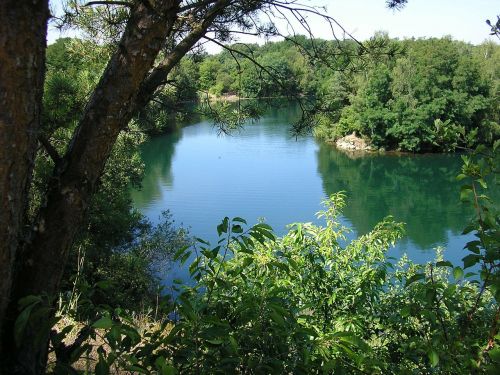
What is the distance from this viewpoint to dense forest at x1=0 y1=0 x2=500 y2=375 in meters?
1.06

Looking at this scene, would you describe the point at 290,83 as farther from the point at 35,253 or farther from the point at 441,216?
the point at 441,216

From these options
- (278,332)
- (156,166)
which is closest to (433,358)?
(278,332)

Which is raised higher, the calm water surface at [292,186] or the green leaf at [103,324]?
the green leaf at [103,324]

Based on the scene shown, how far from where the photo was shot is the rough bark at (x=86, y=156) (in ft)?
4.09

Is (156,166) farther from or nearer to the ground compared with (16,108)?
nearer to the ground

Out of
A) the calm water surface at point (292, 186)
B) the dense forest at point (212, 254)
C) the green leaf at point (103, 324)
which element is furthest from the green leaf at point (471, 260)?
the calm water surface at point (292, 186)

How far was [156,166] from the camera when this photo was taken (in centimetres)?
2134

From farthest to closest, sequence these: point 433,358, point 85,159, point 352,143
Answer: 1. point 352,143
2. point 85,159
3. point 433,358

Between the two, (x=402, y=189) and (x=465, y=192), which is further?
(x=402, y=189)

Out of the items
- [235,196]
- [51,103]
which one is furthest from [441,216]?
[51,103]

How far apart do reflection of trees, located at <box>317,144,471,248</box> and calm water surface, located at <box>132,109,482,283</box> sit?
31mm

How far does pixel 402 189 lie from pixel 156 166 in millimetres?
10547

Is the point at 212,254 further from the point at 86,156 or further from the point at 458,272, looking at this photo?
the point at 458,272

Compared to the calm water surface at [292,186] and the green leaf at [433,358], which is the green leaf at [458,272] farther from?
the calm water surface at [292,186]
